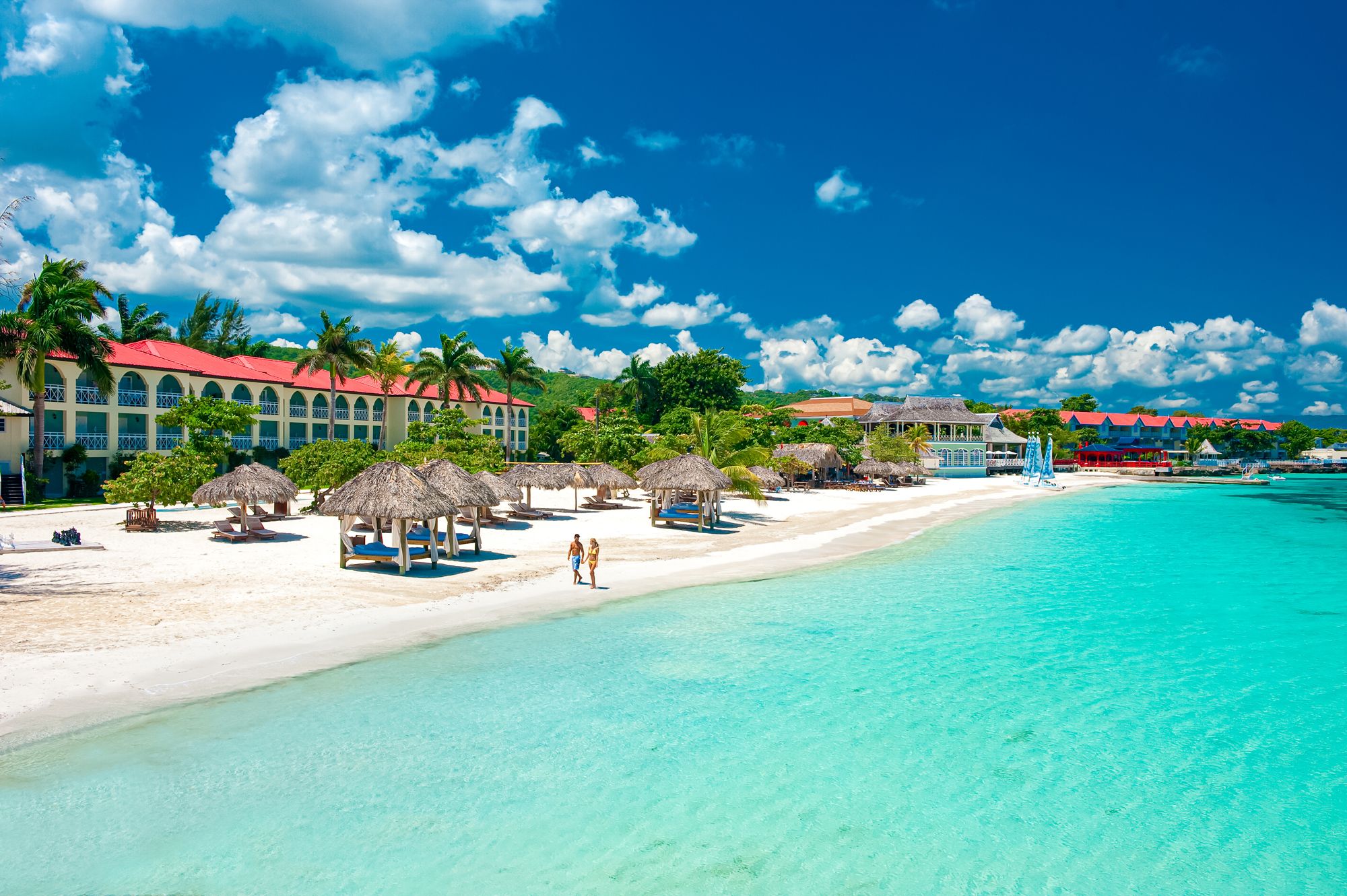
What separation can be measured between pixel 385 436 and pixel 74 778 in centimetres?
5039

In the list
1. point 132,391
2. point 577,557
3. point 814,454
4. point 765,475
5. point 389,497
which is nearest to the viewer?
point 389,497

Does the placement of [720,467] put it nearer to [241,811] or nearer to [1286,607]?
[1286,607]

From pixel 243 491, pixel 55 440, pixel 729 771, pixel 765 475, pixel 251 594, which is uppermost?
pixel 55 440

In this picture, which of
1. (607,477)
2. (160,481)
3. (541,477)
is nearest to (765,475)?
(607,477)

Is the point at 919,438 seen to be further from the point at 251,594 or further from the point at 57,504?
the point at 251,594

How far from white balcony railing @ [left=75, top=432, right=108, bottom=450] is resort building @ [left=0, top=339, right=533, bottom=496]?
3 centimetres

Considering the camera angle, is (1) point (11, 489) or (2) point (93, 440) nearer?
(1) point (11, 489)

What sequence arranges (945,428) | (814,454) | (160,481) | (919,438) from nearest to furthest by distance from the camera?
(160,481) < (814,454) < (919,438) < (945,428)

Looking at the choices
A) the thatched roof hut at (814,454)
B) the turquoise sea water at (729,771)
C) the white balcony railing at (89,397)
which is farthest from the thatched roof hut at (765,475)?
the white balcony railing at (89,397)

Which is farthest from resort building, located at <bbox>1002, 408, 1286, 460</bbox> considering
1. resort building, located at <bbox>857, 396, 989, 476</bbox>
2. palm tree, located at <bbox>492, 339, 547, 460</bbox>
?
palm tree, located at <bbox>492, 339, 547, 460</bbox>

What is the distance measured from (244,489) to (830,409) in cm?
6859

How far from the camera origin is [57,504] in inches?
1254

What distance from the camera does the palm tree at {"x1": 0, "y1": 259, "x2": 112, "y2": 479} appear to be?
31406mm

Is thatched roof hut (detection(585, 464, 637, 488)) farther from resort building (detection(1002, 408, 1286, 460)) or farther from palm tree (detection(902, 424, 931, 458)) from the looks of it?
resort building (detection(1002, 408, 1286, 460))
